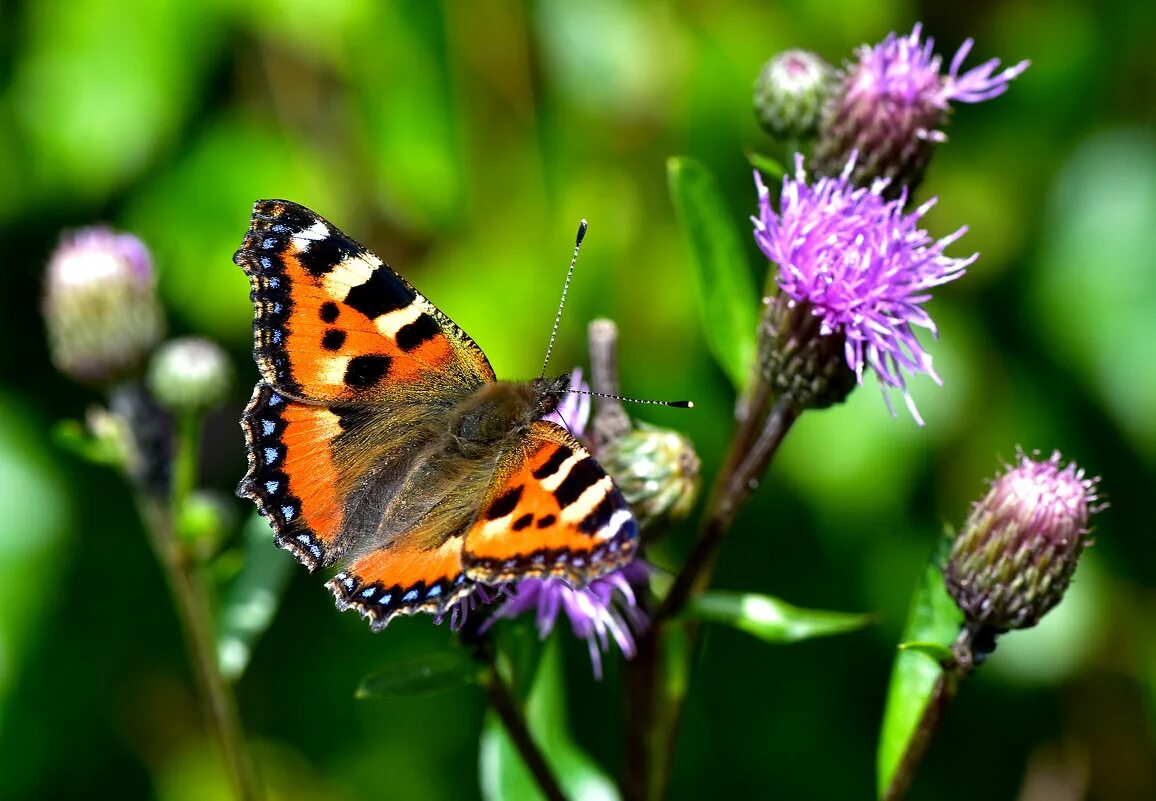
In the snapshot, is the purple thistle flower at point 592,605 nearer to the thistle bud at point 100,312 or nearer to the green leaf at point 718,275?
the green leaf at point 718,275

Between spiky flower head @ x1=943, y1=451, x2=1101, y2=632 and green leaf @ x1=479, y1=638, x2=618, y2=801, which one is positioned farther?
green leaf @ x1=479, y1=638, x2=618, y2=801

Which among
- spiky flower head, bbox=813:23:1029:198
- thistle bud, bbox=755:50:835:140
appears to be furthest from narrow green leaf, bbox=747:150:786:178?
thistle bud, bbox=755:50:835:140

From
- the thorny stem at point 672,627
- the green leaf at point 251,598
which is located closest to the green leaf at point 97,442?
the green leaf at point 251,598

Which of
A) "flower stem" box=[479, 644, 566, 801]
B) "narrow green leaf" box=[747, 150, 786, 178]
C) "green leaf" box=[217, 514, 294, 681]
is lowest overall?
"green leaf" box=[217, 514, 294, 681]

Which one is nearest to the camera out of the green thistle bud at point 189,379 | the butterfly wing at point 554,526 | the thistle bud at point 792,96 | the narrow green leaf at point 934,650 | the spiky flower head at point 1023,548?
the butterfly wing at point 554,526

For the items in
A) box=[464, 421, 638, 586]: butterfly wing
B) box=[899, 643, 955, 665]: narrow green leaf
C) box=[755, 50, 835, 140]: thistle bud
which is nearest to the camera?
box=[464, 421, 638, 586]: butterfly wing

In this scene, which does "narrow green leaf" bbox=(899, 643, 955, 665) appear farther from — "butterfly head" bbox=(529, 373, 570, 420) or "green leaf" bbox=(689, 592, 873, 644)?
"butterfly head" bbox=(529, 373, 570, 420)

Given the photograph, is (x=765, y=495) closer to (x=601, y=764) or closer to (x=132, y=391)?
(x=601, y=764)

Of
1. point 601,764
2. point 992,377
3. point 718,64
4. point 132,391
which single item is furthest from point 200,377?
point 992,377
